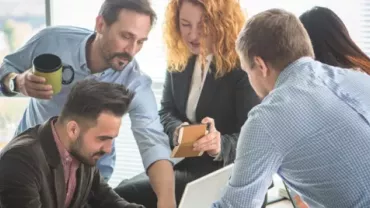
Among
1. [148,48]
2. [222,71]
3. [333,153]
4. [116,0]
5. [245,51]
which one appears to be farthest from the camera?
[148,48]

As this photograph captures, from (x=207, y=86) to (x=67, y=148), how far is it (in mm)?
714

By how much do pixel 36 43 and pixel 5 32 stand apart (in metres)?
1.19

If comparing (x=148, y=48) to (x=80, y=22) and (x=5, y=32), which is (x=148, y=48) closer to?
(x=80, y=22)

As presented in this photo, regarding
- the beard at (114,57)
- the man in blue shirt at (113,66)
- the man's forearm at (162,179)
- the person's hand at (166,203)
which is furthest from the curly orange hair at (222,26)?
the person's hand at (166,203)

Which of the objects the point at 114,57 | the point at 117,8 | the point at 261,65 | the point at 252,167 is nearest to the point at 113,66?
the point at 114,57

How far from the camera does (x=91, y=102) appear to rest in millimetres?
1620

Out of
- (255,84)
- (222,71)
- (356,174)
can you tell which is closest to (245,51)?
(255,84)

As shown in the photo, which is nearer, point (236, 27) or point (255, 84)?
point (255, 84)

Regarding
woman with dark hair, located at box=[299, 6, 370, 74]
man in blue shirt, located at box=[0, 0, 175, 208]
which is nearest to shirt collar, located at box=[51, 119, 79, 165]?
man in blue shirt, located at box=[0, 0, 175, 208]

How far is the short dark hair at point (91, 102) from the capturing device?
1609 mm

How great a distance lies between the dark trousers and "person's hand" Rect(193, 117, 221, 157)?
0.11 meters

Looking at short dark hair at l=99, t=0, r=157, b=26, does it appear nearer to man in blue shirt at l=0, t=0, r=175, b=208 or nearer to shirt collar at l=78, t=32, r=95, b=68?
man in blue shirt at l=0, t=0, r=175, b=208

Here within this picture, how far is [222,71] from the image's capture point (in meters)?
2.10

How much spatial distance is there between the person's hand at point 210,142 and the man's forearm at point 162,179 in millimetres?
149
